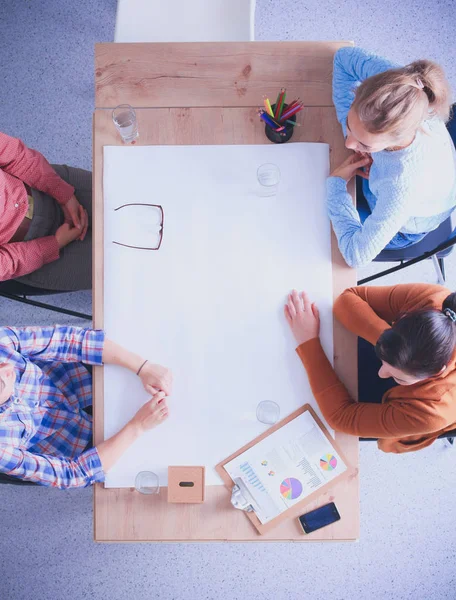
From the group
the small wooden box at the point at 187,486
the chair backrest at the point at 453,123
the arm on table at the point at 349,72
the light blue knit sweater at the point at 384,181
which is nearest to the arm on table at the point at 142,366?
the small wooden box at the point at 187,486

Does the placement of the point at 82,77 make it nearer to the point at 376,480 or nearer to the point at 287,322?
the point at 287,322

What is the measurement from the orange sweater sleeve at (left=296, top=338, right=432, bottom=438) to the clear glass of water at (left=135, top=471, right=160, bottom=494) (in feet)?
1.38

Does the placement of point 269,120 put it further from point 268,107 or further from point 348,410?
point 348,410

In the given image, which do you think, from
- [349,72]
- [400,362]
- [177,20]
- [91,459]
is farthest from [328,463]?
[177,20]

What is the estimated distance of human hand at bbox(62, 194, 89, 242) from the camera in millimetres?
1519

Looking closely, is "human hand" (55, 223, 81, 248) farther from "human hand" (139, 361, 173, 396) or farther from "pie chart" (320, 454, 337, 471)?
"pie chart" (320, 454, 337, 471)

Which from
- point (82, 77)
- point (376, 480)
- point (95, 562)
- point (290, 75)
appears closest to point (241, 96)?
point (290, 75)

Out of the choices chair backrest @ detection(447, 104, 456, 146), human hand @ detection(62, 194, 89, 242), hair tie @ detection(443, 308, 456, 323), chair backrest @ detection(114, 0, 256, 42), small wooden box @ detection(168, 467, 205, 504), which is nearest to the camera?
hair tie @ detection(443, 308, 456, 323)

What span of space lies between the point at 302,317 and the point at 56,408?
0.75 metres

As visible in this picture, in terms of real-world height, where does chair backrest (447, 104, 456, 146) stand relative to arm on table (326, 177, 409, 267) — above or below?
above

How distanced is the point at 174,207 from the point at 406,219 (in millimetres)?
569

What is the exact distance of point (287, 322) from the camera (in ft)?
3.99

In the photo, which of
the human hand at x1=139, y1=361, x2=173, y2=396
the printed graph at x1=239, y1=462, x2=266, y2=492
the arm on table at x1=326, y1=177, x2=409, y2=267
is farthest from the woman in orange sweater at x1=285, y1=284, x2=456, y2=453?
the human hand at x1=139, y1=361, x2=173, y2=396

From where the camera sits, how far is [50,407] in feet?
4.63
